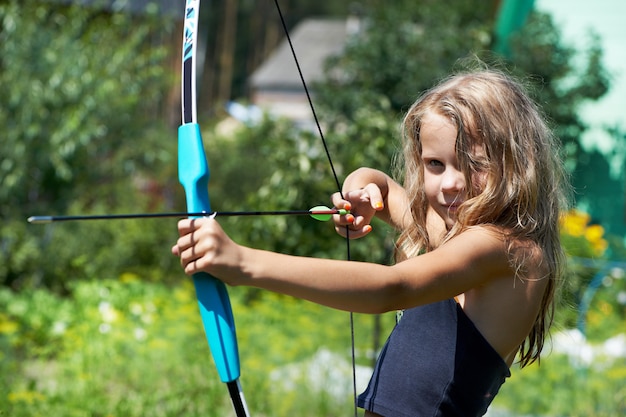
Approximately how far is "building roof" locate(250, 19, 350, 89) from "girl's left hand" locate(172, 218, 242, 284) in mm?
18743

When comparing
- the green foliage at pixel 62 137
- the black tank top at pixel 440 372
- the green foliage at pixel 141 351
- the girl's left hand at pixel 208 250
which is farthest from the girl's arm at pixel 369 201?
the green foliage at pixel 62 137

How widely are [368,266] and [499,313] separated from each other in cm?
45

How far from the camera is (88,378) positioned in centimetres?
434

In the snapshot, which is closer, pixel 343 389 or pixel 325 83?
pixel 343 389

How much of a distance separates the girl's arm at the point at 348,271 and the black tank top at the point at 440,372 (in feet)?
0.60

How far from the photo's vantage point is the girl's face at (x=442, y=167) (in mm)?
1936

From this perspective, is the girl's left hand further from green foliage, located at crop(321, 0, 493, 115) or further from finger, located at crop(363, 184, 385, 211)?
green foliage, located at crop(321, 0, 493, 115)

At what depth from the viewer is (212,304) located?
1.75 m

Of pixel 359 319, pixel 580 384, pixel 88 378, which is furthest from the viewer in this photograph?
pixel 359 319

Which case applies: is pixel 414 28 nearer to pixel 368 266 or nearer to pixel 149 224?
pixel 149 224

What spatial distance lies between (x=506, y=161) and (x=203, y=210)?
2.18 ft

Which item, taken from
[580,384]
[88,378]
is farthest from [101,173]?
[580,384]

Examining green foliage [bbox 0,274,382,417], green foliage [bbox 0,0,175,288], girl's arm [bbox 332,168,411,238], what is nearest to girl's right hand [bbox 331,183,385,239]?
girl's arm [bbox 332,168,411,238]

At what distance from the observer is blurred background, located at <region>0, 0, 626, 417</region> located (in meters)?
4.46
